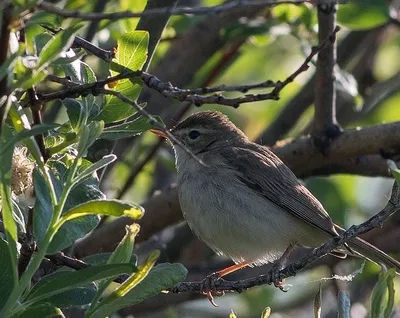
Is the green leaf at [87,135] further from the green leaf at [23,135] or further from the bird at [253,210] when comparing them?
the bird at [253,210]

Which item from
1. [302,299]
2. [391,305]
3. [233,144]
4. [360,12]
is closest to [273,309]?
[302,299]

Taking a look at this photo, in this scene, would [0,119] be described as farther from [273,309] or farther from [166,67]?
[273,309]

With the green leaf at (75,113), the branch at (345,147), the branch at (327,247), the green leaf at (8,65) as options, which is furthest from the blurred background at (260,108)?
the green leaf at (8,65)

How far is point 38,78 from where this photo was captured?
1721 millimetres

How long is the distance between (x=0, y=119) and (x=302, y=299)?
4427 millimetres

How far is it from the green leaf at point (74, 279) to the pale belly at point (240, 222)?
2438 mm

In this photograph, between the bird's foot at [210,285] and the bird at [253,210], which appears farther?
the bird at [253,210]

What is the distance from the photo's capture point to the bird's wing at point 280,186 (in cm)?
444

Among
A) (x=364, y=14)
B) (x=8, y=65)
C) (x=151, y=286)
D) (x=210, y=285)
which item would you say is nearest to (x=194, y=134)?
(x=364, y=14)

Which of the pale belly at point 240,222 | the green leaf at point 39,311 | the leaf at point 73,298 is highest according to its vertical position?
the pale belly at point 240,222

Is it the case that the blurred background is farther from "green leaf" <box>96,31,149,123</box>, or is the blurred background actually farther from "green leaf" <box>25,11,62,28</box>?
"green leaf" <box>25,11,62,28</box>

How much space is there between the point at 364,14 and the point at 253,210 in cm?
128

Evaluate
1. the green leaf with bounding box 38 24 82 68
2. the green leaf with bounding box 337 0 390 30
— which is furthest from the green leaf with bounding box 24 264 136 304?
the green leaf with bounding box 337 0 390 30

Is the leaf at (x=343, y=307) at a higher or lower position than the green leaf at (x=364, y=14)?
lower
